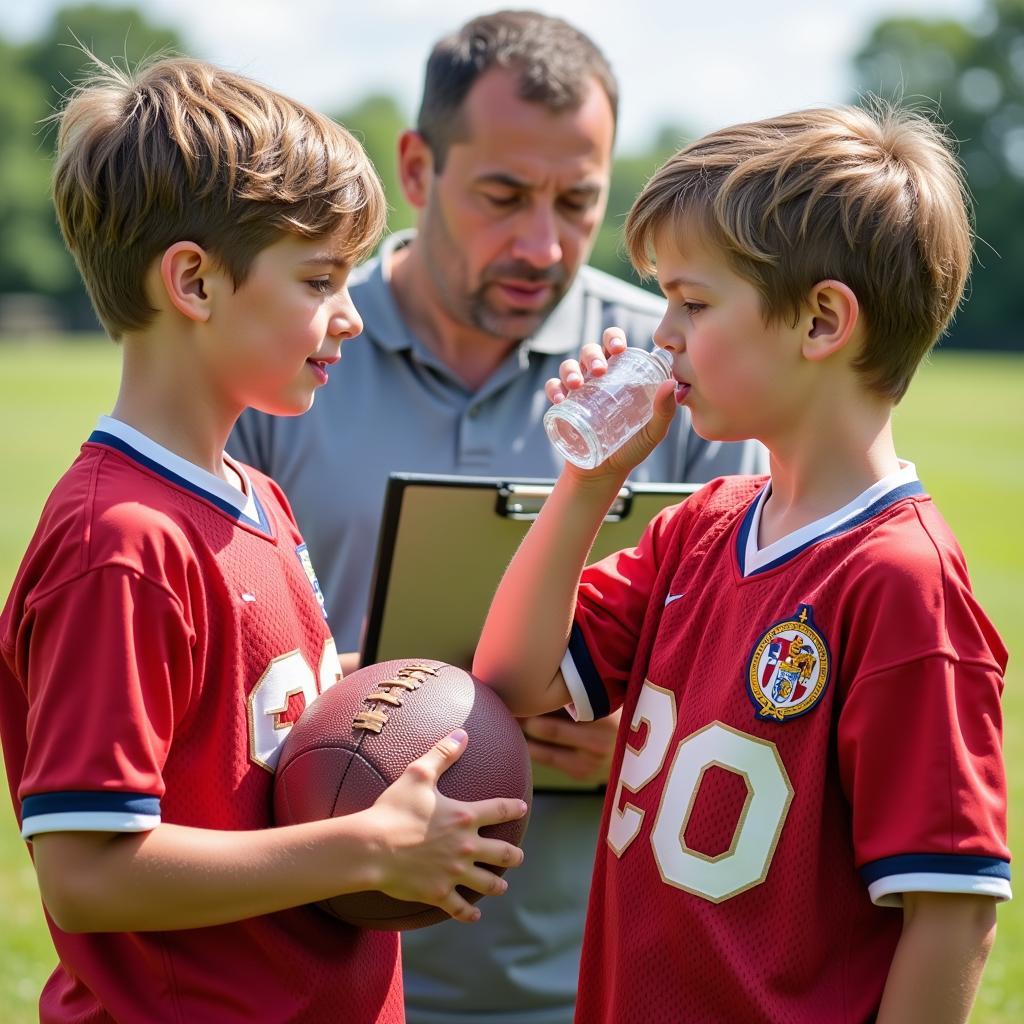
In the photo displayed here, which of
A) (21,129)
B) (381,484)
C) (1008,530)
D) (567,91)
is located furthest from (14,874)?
(21,129)

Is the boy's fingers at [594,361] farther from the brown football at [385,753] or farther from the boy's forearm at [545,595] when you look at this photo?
the brown football at [385,753]

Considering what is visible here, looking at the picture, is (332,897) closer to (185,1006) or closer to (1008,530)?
(185,1006)

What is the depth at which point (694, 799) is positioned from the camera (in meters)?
2.29

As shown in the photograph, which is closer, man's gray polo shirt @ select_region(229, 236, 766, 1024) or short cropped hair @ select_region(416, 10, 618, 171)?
man's gray polo shirt @ select_region(229, 236, 766, 1024)

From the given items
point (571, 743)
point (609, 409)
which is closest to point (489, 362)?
point (571, 743)

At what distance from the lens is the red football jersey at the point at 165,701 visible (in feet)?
6.68

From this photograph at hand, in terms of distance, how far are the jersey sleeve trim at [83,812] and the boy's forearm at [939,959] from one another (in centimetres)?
114

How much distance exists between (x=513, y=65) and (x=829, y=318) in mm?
1840

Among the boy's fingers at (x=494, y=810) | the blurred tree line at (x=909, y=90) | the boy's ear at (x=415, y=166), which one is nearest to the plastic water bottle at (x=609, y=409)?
the boy's fingers at (x=494, y=810)

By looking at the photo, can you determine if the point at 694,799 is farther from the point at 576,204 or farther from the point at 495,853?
the point at 576,204

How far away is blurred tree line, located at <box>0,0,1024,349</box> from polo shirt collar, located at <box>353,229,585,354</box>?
61.9 meters

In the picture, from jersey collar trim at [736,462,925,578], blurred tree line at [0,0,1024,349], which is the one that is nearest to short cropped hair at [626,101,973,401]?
jersey collar trim at [736,462,925,578]

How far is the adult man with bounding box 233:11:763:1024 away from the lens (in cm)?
351

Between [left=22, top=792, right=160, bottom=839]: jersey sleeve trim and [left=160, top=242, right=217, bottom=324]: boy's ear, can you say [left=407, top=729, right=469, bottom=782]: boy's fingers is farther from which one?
[left=160, top=242, right=217, bottom=324]: boy's ear
